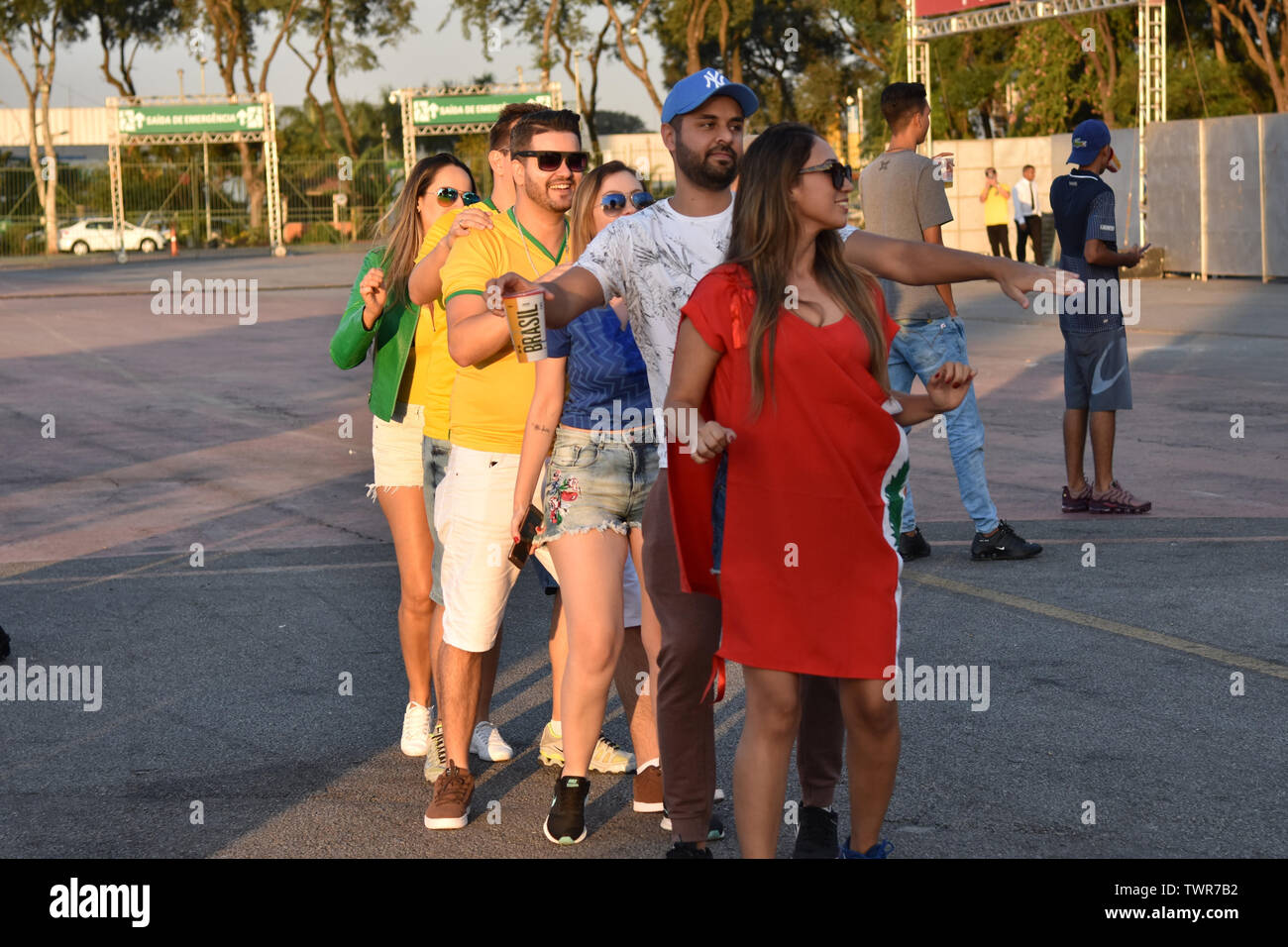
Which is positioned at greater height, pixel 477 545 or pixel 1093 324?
pixel 1093 324

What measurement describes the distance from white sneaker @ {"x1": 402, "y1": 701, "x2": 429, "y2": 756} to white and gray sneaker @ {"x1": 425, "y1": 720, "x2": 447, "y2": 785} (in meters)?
0.17

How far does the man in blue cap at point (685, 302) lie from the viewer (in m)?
4.22

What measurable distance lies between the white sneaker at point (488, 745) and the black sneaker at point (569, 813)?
80 cm

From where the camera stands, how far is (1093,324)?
880 cm

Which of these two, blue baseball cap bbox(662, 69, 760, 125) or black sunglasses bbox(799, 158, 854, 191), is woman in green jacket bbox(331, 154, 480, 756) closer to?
blue baseball cap bbox(662, 69, 760, 125)

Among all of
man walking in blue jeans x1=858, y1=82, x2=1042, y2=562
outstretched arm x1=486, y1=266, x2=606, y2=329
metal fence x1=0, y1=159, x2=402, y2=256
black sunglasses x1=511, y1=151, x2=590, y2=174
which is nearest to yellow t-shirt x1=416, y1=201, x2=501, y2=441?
black sunglasses x1=511, y1=151, x2=590, y2=174

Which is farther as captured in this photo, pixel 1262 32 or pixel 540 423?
pixel 1262 32

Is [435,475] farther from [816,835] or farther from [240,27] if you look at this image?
[240,27]

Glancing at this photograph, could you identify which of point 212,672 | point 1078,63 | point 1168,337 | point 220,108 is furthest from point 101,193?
point 212,672

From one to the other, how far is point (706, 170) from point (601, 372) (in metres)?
0.64

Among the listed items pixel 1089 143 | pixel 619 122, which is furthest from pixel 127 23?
pixel 1089 143

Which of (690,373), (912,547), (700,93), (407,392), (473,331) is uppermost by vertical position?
(700,93)

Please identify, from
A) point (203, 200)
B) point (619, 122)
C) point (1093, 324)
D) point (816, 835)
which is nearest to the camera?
point (816, 835)
